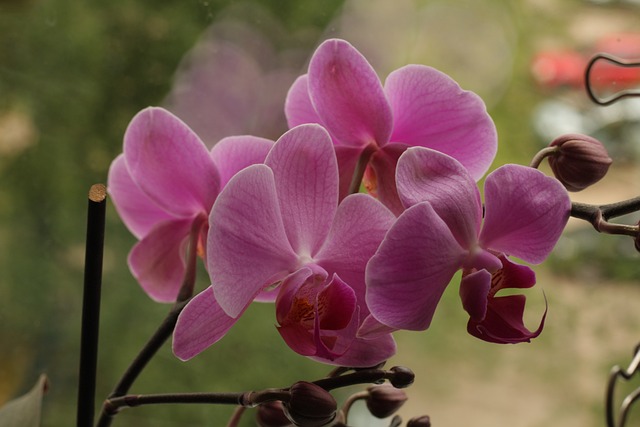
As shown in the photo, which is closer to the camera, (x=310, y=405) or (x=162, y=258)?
(x=310, y=405)

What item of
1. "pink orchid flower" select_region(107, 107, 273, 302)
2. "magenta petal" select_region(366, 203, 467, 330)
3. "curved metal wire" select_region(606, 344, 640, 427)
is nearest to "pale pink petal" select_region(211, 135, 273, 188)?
"pink orchid flower" select_region(107, 107, 273, 302)

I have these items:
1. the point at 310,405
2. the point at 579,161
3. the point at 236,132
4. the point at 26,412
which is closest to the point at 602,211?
the point at 579,161

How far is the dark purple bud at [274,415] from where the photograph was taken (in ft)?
0.98

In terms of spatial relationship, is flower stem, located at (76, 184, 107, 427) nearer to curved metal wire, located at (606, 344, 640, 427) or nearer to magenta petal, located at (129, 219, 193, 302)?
magenta petal, located at (129, 219, 193, 302)

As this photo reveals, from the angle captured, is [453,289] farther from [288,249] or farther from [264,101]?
[288,249]

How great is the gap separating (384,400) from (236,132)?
20.7 inches

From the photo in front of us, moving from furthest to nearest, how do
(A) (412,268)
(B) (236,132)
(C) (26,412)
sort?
1. (B) (236,132)
2. (C) (26,412)
3. (A) (412,268)

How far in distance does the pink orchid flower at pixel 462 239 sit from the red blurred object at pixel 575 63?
19.0 inches

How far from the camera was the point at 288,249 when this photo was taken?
0.28 meters

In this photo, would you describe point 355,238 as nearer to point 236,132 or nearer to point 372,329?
point 372,329

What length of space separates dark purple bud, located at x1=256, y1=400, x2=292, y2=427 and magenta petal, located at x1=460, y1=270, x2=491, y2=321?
94 mm

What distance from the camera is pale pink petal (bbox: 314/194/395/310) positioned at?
270 millimetres

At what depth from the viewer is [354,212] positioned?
0.89 ft

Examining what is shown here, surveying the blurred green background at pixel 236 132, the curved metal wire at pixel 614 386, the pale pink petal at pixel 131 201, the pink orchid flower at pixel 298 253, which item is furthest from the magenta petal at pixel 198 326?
the blurred green background at pixel 236 132
